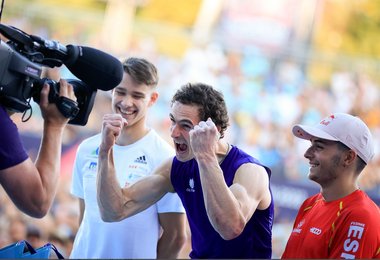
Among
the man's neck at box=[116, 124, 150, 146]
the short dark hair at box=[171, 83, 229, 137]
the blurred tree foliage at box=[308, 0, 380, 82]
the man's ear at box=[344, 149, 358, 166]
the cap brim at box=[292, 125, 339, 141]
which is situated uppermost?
the blurred tree foliage at box=[308, 0, 380, 82]

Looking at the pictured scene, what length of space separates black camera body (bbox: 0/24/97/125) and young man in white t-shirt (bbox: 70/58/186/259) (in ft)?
3.16

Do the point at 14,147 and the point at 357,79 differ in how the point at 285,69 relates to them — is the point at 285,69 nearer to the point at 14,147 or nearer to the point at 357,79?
the point at 357,79

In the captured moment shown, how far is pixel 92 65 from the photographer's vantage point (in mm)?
2943

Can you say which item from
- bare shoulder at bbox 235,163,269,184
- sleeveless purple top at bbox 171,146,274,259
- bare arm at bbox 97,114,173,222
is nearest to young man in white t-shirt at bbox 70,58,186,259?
bare arm at bbox 97,114,173,222

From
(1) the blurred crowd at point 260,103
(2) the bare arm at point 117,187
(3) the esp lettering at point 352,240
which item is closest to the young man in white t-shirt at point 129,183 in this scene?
(2) the bare arm at point 117,187

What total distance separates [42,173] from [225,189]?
72 cm

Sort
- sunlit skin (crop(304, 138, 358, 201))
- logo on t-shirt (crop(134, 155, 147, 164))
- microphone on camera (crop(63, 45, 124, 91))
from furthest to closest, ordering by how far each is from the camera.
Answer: logo on t-shirt (crop(134, 155, 147, 164)), sunlit skin (crop(304, 138, 358, 201)), microphone on camera (crop(63, 45, 124, 91))

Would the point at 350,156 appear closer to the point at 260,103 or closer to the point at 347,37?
the point at 260,103

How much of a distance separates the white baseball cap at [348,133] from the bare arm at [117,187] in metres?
0.75

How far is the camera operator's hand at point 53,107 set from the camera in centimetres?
281

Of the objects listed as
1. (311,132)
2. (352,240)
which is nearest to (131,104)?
(311,132)

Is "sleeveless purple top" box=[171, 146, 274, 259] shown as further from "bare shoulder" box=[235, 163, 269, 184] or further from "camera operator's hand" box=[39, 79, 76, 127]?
"camera operator's hand" box=[39, 79, 76, 127]

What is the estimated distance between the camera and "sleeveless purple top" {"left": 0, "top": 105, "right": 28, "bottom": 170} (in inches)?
104

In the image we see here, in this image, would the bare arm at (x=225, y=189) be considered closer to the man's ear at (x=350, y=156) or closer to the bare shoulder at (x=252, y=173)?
the bare shoulder at (x=252, y=173)
